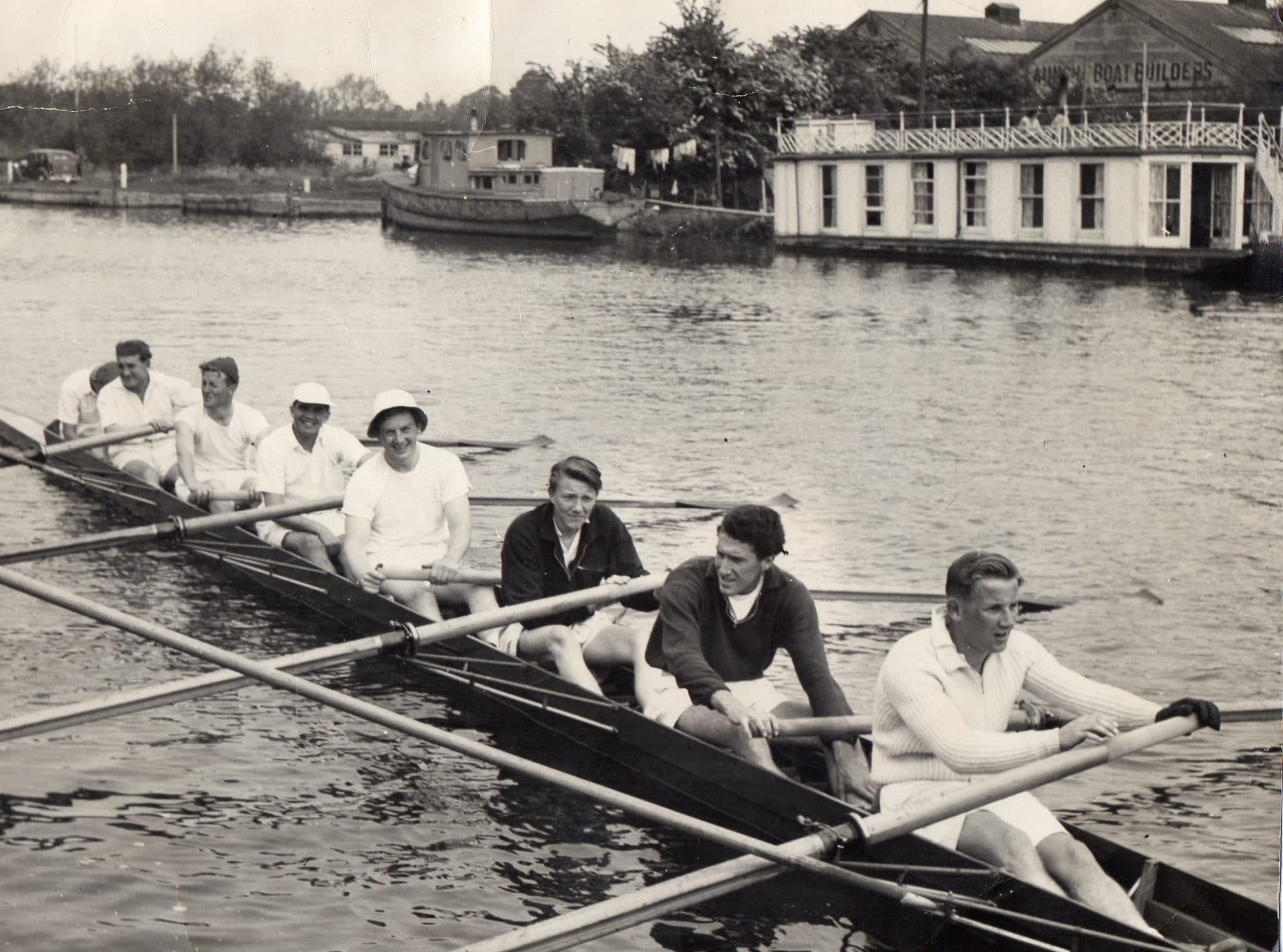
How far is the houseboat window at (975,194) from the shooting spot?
1398 inches

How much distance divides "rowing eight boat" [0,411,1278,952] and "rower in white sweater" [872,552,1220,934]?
12 centimetres

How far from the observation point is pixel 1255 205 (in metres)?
31.5

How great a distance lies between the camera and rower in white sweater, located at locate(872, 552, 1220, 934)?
5.15 metres

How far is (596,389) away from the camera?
2081 centimetres

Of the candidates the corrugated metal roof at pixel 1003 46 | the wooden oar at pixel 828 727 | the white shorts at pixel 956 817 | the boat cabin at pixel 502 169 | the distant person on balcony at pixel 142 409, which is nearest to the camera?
the white shorts at pixel 956 817

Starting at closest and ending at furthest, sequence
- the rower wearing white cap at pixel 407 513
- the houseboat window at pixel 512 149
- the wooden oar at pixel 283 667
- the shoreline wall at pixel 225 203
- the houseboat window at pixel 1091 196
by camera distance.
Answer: the wooden oar at pixel 283 667 → the rower wearing white cap at pixel 407 513 → the houseboat window at pixel 1091 196 → the houseboat window at pixel 512 149 → the shoreline wall at pixel 225 203

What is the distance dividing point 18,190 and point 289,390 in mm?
46665

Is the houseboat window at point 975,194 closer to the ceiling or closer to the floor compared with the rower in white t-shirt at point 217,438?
closer to the ceiling

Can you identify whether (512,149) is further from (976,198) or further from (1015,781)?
(1015,781)

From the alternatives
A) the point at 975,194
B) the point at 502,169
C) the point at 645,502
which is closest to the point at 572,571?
the point at 645,502

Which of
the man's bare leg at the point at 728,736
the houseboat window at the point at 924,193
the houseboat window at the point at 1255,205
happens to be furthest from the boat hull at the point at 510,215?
the man's bare leg at the point at 728,736

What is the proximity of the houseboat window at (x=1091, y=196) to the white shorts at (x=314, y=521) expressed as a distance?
2573 cm

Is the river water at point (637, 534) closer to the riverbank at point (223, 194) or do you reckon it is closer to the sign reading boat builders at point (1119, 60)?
the sign reading boat builders at point (1119, 60)

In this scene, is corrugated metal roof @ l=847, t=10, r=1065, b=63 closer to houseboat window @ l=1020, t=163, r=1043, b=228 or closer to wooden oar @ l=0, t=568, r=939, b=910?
houseboat window @ l=1020, t=163, r=1043, b=228
